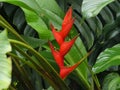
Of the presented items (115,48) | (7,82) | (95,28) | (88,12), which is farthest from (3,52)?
(95,28)

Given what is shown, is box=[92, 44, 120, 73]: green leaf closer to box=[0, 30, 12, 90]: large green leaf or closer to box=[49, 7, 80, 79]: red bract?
box=[49, 7, 80, 79]: red bract

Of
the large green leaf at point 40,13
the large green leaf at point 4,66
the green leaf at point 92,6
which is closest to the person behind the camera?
the large green leaf at point 4,66

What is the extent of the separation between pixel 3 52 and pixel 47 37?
34 cm

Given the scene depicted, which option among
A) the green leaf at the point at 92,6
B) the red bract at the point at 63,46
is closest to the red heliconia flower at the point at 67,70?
the red bract at the point at 63,46

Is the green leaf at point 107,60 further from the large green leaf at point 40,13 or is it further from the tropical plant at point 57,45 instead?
the large green leaf at point 40,13

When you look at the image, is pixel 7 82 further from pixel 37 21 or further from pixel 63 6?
pixel 63 6

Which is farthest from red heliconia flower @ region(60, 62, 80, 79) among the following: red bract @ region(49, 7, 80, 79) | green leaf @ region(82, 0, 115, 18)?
green leaf @ region(82, 0, 115, 18)

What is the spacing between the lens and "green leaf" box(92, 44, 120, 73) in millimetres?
822

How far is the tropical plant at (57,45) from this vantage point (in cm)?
79

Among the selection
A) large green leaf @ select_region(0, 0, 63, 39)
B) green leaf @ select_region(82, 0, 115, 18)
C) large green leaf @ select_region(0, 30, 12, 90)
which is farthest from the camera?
large green leaf @ select_region(0, 0, 63, 39)

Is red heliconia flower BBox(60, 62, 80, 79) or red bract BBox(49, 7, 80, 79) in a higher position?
red bract BBox(49, 7, 80, 79)

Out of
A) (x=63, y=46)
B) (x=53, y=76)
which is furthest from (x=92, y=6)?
(x=53, y=76)

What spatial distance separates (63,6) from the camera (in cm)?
128

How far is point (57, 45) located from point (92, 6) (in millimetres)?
271
